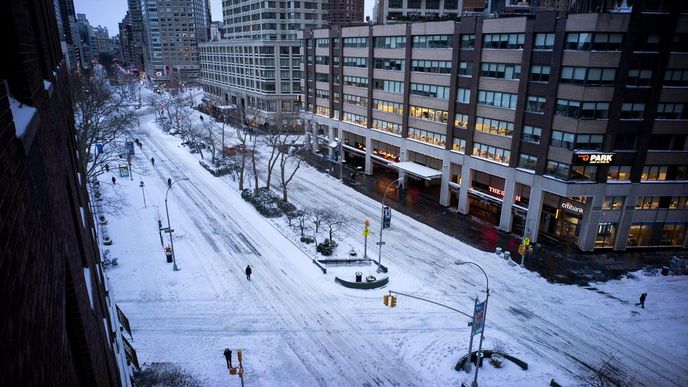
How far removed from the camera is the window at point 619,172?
3875 cm

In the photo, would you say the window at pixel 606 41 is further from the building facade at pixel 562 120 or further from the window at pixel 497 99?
the window at pixel 497 99

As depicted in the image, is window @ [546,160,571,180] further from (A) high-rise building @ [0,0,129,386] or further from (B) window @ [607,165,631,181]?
(A) high-rise building @ [0,0,129,386]

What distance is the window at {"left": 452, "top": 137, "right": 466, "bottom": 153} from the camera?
4748cm

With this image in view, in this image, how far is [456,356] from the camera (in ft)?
83.7

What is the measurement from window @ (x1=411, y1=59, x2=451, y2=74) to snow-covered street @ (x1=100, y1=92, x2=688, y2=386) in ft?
61.7

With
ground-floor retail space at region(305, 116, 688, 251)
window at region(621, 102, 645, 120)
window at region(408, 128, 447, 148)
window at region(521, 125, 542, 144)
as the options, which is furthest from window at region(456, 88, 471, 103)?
window at region(621, 102, 645, 120)

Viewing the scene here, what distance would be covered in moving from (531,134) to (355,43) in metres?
31.8

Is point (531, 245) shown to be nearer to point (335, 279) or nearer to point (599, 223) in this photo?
point (599, 223)

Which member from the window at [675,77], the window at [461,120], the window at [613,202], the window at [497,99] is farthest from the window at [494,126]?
the window at [675,77]

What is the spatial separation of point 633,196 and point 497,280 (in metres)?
17.2

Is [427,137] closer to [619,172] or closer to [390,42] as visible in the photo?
[390,42]

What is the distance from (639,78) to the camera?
3634 centimetres

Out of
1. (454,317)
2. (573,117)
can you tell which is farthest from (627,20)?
(454,317)

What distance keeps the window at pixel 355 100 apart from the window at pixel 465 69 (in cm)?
1841
